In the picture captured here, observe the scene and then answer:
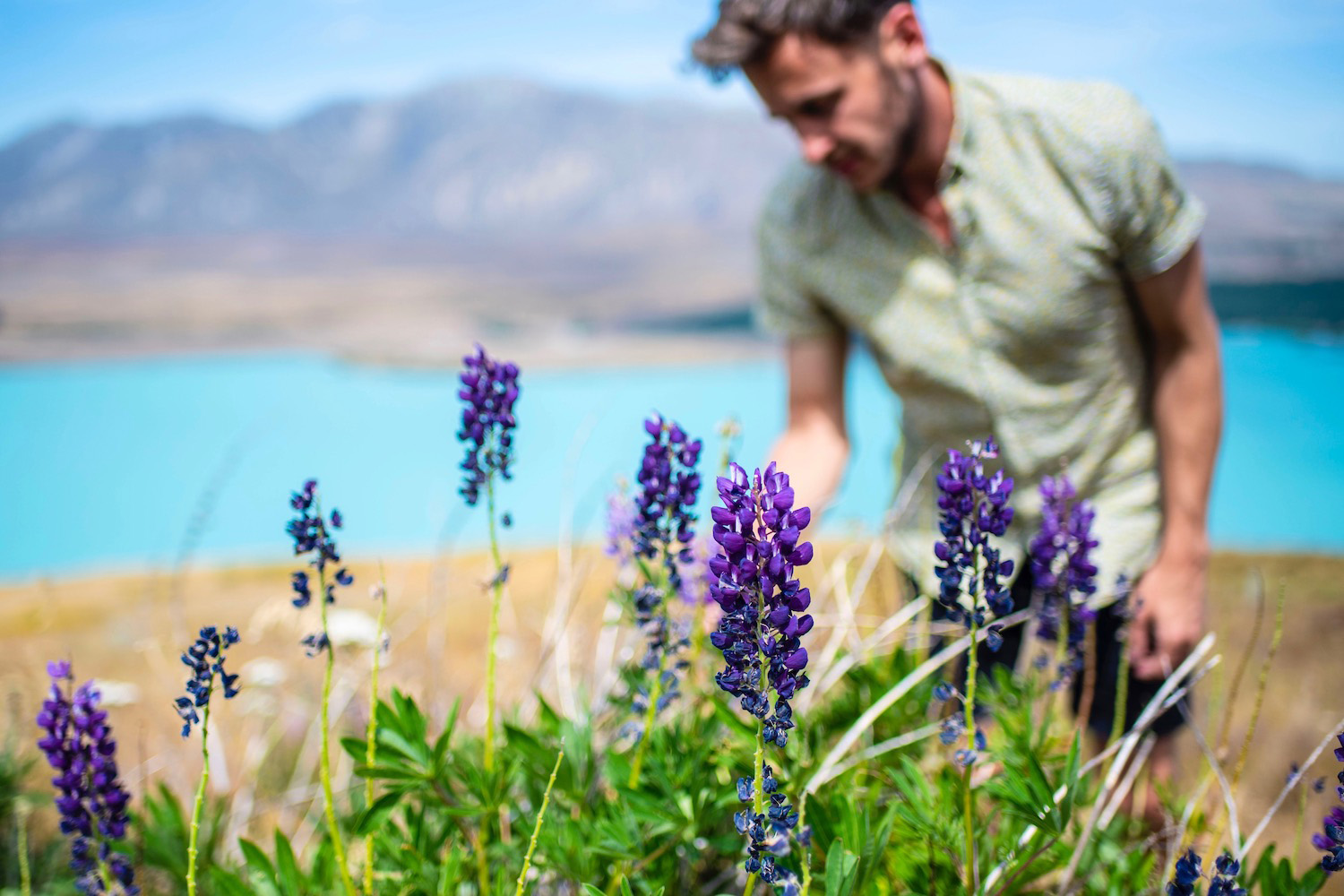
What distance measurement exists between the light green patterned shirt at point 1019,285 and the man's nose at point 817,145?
0.34 m

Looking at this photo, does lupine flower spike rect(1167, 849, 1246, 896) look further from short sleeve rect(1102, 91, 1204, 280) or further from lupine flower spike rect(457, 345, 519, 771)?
short sleeve rect(1102, 91, 1204, 280)

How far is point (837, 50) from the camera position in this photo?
6.55 feet

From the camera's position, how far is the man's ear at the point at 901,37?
6.71ft

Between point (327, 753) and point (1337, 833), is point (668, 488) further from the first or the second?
point (1337, 833)

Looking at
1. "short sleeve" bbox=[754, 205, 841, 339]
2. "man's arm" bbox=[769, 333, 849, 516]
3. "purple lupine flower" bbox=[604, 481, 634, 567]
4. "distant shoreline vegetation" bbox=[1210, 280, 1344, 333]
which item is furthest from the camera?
"distant shoreline vegetation" bbox=[1210, 280, 1344, 333]

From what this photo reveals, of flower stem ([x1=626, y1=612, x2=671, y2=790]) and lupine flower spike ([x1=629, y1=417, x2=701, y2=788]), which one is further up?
lupine flower spike ([x1=629, y1=417, x2=701, y2=788])

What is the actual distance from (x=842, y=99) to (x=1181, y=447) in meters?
1.16

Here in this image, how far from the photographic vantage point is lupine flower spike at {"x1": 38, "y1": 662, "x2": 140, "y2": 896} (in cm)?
116

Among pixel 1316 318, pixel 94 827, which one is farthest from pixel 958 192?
pixel 1316 318

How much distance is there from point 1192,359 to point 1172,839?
111cm

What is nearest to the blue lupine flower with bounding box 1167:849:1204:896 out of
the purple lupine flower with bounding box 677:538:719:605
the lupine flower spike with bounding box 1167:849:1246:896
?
the lupine flower spike with bounding box 1167:849:1246:896

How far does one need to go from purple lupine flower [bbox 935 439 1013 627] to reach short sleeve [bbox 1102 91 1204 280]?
1199 mm

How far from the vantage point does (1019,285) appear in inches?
85.4

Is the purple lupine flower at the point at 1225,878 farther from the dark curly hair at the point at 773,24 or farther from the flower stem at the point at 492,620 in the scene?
the dark curly hair at the point at 773,24
